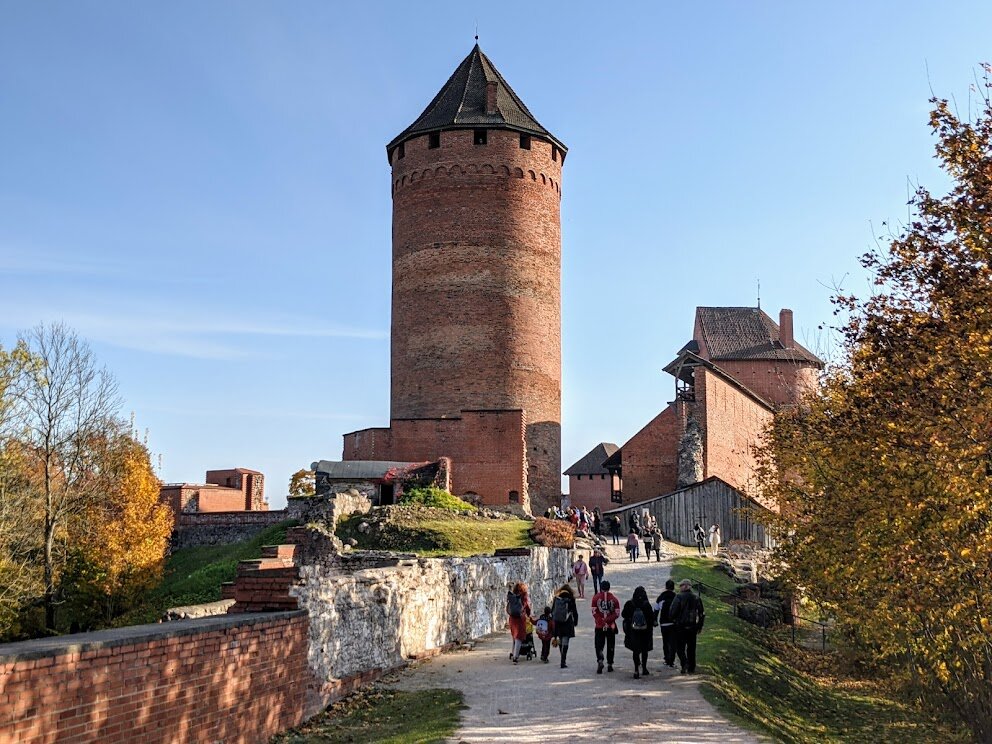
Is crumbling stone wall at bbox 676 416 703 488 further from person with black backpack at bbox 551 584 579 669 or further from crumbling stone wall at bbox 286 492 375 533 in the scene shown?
person with black backpack at bbox 551 584 579 669

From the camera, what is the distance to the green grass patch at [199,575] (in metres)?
31.2

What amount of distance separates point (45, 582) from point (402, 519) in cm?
1002

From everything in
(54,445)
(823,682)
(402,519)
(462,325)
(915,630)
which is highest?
(462,325)

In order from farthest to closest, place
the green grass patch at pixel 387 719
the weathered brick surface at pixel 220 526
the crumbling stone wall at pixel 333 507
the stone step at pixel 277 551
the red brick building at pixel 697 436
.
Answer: the red brick building at pixel 697 436, the weathered brick surface at pixel 220 526, the crumbling stone wall at pixel 333 507, the stone step at pixel 277 551, the green grass patch at pixel 387 719

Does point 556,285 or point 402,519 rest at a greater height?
point 556,285

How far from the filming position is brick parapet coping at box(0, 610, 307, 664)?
22.8 ft

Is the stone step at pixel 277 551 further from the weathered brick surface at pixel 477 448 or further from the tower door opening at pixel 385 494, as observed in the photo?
the weathered brick surface at pixel 477 448

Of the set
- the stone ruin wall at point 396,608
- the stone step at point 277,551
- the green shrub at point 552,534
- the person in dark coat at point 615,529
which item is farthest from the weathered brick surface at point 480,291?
the stone step at point 277,551

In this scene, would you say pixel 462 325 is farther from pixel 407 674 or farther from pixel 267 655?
pixel 267 655

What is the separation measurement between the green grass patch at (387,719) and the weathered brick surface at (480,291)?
28.8 metres

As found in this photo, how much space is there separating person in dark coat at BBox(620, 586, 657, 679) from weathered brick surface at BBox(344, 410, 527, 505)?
2500 cm

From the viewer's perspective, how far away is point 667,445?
147 feet

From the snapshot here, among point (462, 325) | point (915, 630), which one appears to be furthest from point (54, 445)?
point (915, 630)

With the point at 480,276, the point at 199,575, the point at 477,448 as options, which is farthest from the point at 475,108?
the point at 199,575
